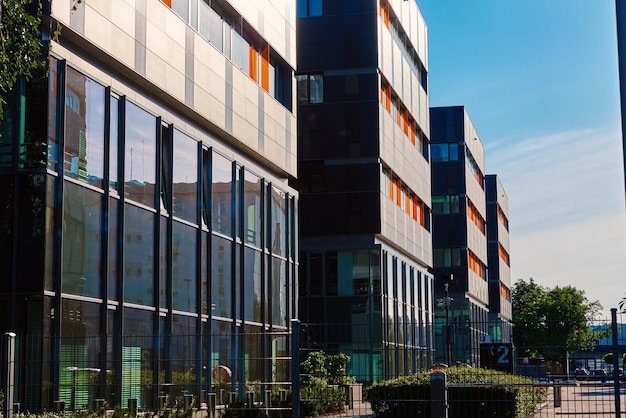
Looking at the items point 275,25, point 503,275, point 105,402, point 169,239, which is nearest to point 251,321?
point 169,239

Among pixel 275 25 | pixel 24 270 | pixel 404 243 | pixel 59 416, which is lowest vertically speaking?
pixel 59 416

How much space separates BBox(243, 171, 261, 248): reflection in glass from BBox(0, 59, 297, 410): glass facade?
3.8 inches

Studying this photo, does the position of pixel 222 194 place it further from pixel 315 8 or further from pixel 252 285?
pixel 315 8

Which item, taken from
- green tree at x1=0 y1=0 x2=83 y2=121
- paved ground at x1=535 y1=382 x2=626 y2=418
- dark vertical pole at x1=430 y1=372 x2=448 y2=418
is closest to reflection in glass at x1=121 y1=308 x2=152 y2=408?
green tree at x1=0 y1=0 x2=83 y2=121

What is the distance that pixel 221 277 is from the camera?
101 ft

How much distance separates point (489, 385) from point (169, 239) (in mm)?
12029

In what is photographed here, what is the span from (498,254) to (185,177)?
259 ft

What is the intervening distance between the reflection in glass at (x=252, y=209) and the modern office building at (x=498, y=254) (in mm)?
63465

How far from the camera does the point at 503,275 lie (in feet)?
359

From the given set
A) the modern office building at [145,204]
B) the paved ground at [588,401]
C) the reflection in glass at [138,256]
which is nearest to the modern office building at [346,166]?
the modern office building at [145,204]

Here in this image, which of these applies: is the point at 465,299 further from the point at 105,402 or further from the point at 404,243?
the point at 105,402

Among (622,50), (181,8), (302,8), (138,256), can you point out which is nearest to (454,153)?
(302,8)

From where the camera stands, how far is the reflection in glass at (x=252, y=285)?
109 feet

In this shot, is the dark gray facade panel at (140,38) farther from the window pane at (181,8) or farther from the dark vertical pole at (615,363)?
the dark vertical pole at (615,363)
